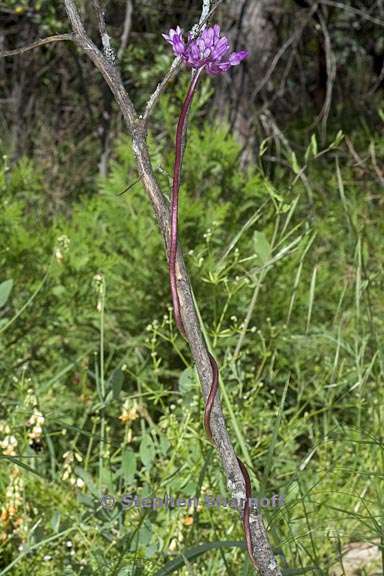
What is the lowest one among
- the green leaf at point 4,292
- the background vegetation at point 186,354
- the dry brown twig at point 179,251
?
the background vegetation at point 186,354

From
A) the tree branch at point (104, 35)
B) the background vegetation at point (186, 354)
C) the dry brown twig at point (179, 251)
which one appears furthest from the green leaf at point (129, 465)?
the tree branch at point (104, 35)

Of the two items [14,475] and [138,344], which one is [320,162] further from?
[14,475]

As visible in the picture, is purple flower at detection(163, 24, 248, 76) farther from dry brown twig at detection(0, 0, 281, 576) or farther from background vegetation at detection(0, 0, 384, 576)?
background vegetation at detection(0, 0, 384, 576)

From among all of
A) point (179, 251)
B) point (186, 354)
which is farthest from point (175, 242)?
point (186, 354)

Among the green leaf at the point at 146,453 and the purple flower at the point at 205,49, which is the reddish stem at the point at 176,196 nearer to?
the purple flower at the point at 205,49

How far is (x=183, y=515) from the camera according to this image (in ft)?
5.89

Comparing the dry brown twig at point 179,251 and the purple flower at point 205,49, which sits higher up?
the purple flower at point 205,49

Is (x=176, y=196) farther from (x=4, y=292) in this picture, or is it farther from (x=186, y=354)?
(x=186, y=354)

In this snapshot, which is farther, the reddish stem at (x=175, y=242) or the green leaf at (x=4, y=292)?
the green leaf at (x=4, y=292)

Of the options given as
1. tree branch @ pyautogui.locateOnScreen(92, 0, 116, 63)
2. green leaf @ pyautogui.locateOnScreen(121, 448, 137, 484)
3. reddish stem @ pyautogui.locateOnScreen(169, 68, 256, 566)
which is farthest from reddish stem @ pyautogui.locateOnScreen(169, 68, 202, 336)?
green leaf @ pyautogui.locateOnScreen(121, 448, 137, 484)

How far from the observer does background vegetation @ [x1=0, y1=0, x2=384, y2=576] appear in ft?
5.64

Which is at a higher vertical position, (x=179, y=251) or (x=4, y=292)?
(x=179, y=251)

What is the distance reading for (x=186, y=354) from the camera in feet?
Result: 8.66

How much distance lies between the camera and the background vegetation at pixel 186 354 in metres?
1.72
